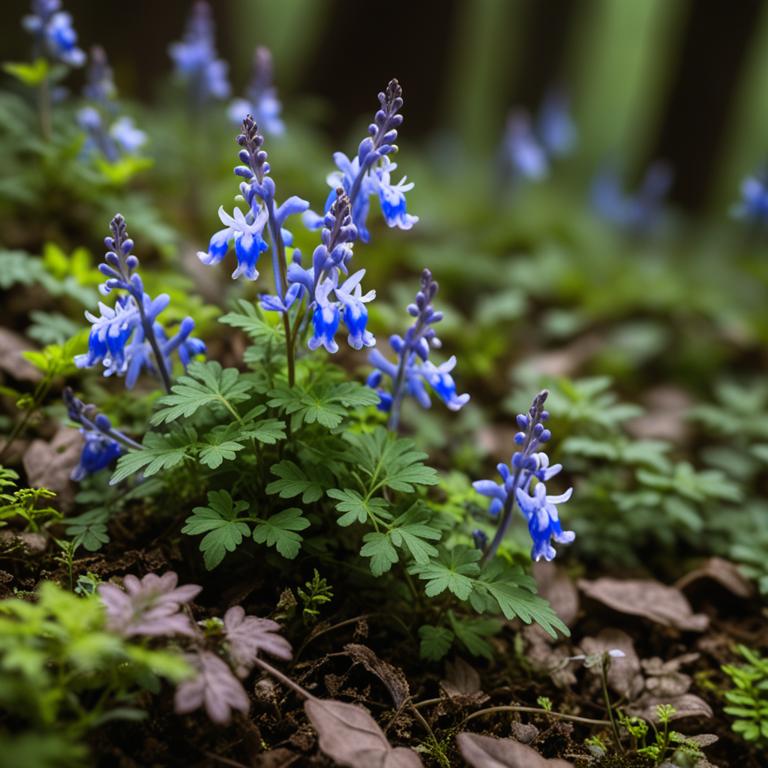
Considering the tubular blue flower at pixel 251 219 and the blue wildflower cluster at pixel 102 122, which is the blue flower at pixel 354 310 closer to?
the tubular blue flower at pixel 251 219

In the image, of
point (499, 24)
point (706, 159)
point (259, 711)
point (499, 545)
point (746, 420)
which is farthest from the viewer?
point (499, 24)

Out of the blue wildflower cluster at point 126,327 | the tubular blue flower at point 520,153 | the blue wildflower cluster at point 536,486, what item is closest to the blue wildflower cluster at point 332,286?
the blue wildflower cluster at point 126,327

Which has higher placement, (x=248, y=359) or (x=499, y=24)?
(x=499, y=24)

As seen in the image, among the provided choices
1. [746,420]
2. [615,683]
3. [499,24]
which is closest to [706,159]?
[746,420]

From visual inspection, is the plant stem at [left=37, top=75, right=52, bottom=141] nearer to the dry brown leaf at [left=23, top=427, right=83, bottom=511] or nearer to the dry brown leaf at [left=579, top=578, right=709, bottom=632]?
the dry brown leaf at [left=23, top=427, right=83, bottom=511]

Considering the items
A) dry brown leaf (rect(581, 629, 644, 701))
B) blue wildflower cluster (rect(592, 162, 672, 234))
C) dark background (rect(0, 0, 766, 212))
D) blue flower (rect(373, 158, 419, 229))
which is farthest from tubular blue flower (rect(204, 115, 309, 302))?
blue wildflower cluster (rect(592, 162, 672, 234))

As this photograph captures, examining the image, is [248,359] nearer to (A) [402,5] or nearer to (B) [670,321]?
(B) [670,321]

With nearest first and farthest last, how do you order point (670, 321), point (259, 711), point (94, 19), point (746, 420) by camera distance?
→ point (259, 711) < point (746, 420) < point (670, 321) < point (94, 19)
